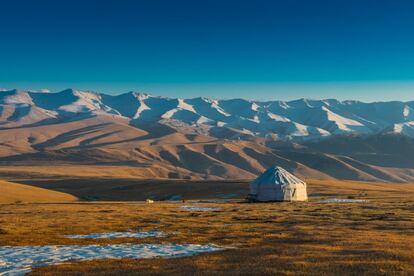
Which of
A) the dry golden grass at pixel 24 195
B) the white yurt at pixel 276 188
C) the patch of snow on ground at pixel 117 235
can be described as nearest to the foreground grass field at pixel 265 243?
the patch of snow on ground at pixel 117 235

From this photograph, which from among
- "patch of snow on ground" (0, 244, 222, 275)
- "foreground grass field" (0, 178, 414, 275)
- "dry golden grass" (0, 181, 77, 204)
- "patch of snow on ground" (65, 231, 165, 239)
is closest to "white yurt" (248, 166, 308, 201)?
"dry golden grass" (0, 181, 77, 204)

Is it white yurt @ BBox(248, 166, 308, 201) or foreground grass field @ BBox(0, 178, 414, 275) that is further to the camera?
white yurt @ BBox(248, 166, 308, 201)

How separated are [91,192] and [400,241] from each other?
9365 centimetres

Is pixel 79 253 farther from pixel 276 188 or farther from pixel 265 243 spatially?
pixel 276 188

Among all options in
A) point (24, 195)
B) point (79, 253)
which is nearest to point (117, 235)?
point (79, 253)

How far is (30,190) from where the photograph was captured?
301 feet

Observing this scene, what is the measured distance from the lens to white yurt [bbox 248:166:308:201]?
72.2 m

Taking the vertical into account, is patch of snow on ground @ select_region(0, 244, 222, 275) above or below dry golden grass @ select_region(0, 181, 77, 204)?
above

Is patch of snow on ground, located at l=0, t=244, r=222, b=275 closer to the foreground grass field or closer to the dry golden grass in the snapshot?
the foreground grass field

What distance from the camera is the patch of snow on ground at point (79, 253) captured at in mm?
19766

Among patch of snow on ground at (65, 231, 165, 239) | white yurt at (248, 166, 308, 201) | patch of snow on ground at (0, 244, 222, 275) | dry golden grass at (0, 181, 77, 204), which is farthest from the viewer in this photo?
dry golden grass at (0, 181, 77, 204)

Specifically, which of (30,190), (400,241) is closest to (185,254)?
(400,241)

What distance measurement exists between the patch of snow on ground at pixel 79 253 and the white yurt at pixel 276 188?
49.1 m

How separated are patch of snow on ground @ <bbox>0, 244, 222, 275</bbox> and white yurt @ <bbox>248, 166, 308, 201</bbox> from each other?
49.1m
